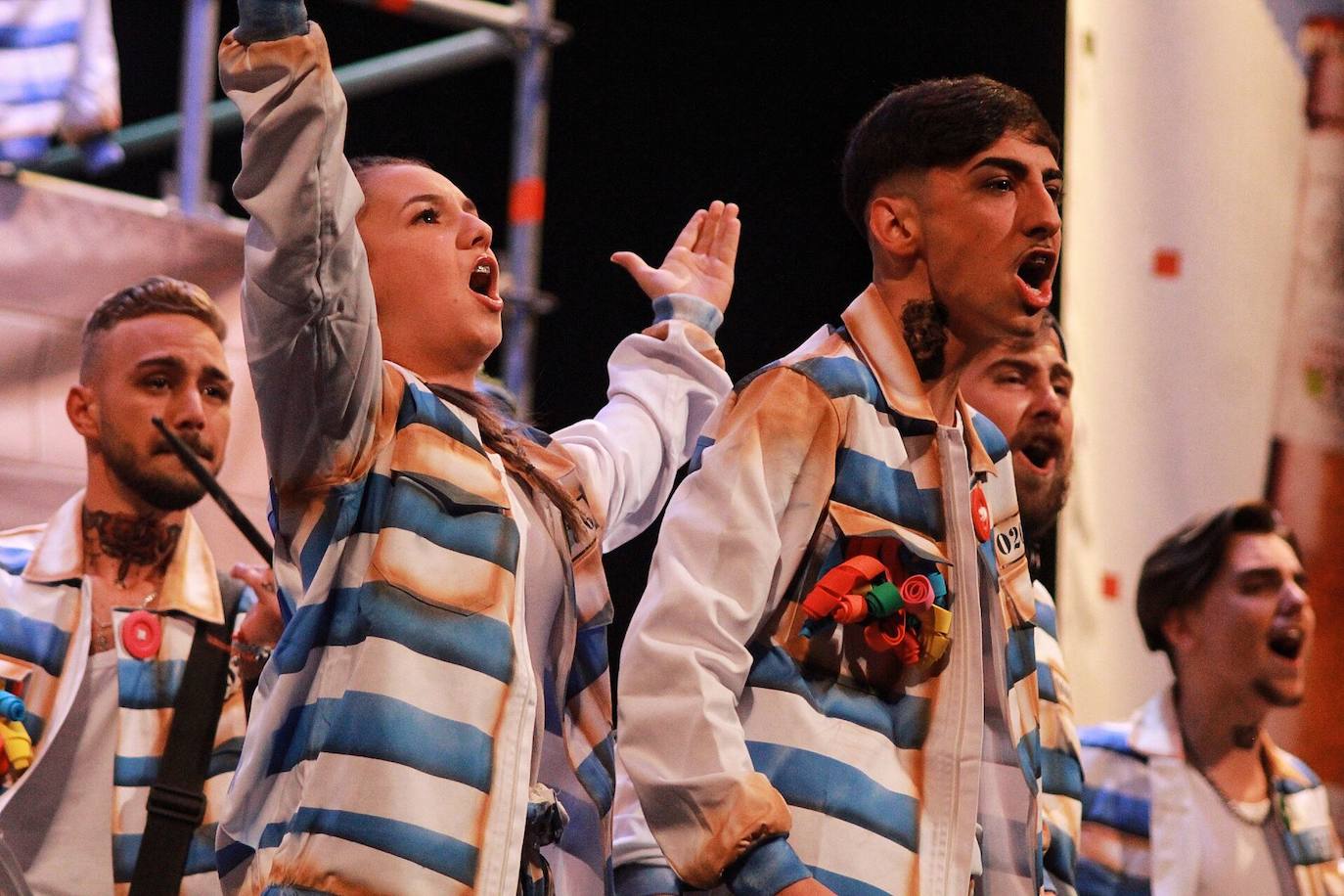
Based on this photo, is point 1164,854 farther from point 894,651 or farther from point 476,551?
point 476,551

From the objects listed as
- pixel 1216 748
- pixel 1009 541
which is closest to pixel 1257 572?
pixel 1216 748

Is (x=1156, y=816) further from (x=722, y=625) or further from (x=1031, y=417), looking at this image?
(x=722, y=625)

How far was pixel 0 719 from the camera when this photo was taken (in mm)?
2707

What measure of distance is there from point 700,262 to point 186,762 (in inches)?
42.6

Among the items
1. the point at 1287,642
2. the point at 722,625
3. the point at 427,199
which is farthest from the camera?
the point at 1287,642

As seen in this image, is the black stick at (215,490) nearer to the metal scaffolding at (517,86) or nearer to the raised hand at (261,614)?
the raised hand at (261,614)

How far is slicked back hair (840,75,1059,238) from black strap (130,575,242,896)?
1.23 metres

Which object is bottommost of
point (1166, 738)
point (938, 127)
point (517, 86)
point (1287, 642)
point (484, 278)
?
point (1166, 738)

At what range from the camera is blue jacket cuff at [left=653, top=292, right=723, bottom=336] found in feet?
9.07

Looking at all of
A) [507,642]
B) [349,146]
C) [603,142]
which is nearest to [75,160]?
[349,146]

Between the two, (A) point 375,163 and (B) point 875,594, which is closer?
(B) point 875,594

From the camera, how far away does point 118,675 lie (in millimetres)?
2902

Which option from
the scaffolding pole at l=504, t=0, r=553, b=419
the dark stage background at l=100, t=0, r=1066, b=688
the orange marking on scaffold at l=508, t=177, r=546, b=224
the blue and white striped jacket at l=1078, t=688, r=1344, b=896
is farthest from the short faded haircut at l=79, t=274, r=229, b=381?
A: the dark stage background at l=100, t=0, r=1066, b=688

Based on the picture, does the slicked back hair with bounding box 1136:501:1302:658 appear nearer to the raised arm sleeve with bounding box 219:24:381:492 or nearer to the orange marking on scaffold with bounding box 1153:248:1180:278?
the orange marking on scaffold with bounding box 1153:248:1180:278
